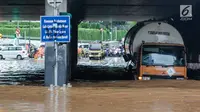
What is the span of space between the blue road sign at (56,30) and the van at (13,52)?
136 ft

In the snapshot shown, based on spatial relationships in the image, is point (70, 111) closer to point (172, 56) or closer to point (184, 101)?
point (184, 101)

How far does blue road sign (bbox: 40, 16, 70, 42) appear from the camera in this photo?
45.9 feet

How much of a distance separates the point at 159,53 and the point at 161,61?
21.3 inches

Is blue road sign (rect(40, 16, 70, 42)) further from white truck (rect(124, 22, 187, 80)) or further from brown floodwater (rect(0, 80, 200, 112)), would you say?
white truck (rect(124, 22, 187, 80))

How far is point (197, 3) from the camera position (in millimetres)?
30172

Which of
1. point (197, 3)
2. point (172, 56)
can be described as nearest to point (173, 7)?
point (197, 3)

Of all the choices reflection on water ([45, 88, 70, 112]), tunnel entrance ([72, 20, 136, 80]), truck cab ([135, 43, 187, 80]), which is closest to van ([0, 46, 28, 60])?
tunnel entrance ([72, 20, 136, 80])

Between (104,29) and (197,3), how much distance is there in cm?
7968

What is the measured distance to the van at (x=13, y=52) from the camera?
180 feet

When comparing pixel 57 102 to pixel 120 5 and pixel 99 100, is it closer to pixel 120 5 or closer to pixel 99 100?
pixel 99 100

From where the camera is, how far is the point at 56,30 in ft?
46.0

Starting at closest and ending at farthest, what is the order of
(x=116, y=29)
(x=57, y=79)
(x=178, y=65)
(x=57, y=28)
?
1. (x=57, y=28)
2. (x=57, y=79)
3. (x=178, y=65)
4. (x=116, y=29)

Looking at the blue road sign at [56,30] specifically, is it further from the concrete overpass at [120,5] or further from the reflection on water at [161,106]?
the concrete overpass at [120,5]

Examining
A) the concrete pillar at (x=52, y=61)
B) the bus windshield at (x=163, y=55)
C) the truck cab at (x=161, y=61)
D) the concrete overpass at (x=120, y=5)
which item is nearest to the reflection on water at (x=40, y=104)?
the concrete pillar at (x=52, y=61)
